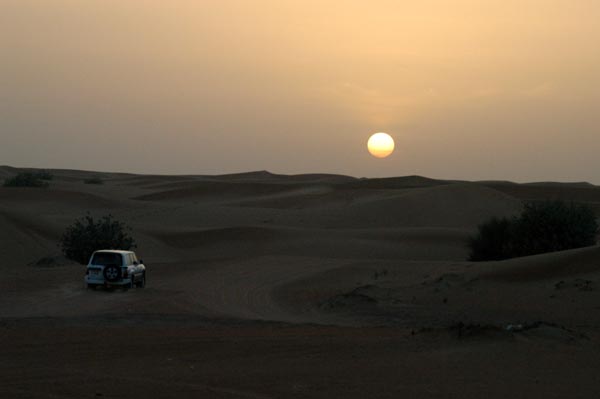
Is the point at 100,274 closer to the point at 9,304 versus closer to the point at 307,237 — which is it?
the point at 9,304

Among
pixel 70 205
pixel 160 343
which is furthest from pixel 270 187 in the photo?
pixel 160 343

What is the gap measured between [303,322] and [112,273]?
7424 mm

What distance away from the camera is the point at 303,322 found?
21.6 metres

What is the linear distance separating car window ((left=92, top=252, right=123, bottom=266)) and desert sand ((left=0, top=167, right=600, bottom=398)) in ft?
2.73

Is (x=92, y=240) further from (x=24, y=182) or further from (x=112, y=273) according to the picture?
(x=24, y=182)

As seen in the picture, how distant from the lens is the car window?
1064 inches

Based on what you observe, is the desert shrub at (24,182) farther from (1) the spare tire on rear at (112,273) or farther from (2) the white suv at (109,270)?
(1) the spare tire on rear at (112,273)

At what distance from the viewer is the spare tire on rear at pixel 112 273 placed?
26844mm

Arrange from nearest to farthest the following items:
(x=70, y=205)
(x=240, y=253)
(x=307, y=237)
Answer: (x=240, y=253) < (x=307, y=237) < (x=70, y=205)

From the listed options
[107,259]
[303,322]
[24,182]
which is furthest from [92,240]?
[24,182]

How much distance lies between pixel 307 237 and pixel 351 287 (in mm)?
22149

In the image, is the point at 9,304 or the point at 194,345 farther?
the point at 9,304

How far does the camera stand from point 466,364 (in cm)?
1494

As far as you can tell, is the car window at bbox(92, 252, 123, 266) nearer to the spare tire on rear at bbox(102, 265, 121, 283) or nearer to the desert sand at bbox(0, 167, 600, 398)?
the spare tire on rear at bbox(102, 265, 121, 283)
